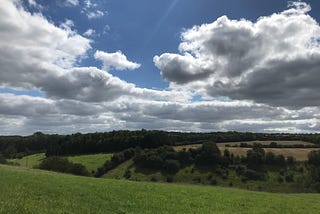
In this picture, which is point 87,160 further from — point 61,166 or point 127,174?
point 61,166

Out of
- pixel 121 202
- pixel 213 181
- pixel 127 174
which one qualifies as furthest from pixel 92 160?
pixel 121 202

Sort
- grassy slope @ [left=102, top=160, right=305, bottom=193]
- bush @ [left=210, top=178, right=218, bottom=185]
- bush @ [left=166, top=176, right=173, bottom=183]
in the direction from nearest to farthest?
grassy slope @ [left=102, top=160, right=305, bottom=193], bush @ [left=210, top=178, right=218, bottom=185], bush @ [left=166, top=176, right=173, bottom=183]

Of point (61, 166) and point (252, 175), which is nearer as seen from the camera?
point (61, 166)

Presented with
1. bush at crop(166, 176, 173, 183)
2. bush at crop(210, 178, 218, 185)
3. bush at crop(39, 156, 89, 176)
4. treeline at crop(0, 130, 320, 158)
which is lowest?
bush at crop(210, 178, 218, 185)

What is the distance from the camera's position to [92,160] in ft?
495

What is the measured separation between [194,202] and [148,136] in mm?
135599

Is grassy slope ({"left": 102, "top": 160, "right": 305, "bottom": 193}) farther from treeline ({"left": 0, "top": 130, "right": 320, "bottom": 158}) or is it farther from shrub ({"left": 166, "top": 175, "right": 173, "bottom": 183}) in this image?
treeline ({"left": 0, "top": 130, "right": 320, "bottom": 158})

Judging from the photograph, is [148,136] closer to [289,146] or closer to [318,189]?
[289,146]

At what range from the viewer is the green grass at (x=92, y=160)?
143m

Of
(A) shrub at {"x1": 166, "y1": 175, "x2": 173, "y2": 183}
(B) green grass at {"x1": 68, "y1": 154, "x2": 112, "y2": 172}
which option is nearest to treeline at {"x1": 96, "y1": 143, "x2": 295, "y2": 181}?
(A) shrub at {"x1": 166, "y1": 175, "x2": 173, "y2": 183}

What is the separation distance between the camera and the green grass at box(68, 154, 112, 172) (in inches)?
5640

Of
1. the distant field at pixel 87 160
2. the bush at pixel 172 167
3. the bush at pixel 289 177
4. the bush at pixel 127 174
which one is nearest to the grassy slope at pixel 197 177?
the bush at pixel 127 174

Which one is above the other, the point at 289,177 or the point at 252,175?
the point at 252,175

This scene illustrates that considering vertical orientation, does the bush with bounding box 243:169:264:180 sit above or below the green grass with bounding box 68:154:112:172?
below
